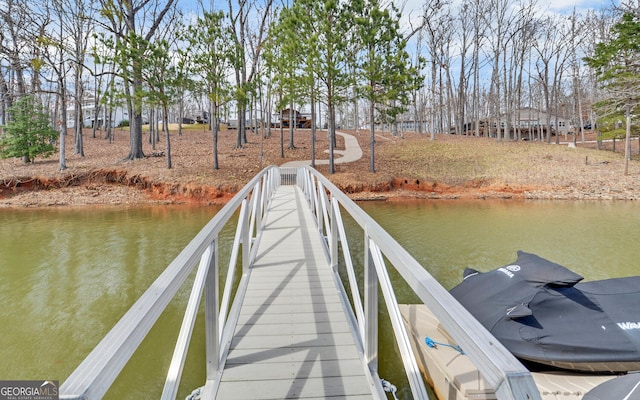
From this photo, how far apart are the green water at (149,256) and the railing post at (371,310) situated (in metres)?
1.09

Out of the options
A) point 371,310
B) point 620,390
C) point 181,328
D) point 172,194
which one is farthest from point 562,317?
point 172,194

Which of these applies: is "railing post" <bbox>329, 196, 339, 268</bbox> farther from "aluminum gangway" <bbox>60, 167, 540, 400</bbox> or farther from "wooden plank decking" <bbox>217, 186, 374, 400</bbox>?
"wooden plank decking" <bbox>217, 186, 374, 400</bbox>

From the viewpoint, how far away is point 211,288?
2.10 meters

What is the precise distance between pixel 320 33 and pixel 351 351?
14.9m

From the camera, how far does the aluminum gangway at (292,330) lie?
0.88 m

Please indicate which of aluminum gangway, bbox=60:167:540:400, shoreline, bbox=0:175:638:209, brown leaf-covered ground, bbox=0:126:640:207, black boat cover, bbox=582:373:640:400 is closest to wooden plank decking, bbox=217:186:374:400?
aluminum gangway, bbox=60:167:540:400

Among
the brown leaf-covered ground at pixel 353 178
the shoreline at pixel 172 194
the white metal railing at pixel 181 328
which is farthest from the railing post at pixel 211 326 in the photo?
the brown leaf-covered ground at pixel 353 178

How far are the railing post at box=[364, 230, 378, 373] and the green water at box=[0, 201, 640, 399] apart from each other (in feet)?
3.58

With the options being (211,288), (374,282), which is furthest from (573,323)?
(211,288)

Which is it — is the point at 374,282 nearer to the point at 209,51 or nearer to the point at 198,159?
the point at 209,51

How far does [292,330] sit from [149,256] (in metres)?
5.18

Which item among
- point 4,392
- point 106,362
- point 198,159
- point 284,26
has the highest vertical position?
point 284,26

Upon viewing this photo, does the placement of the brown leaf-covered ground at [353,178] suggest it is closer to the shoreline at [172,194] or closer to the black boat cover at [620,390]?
the shoreline at [172,194]

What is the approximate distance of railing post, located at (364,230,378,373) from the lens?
2.14 meters
